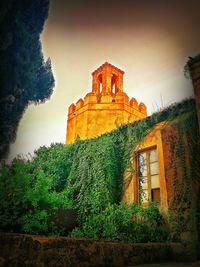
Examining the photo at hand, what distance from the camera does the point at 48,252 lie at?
3020 millimetres

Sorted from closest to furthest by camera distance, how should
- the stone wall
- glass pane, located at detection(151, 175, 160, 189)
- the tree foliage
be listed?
1. the stone wall
2. the tree foliage
3. glass pane, located at detection(151, 175, 160, 189)

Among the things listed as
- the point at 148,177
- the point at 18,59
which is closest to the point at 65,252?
the point at 148,177

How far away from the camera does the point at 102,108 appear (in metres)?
21.9

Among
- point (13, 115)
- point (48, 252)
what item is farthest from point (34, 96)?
point (48, 252)

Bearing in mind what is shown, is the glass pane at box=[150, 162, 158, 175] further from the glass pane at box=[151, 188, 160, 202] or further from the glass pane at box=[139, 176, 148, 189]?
the glass pane at box=[151, 188, 160, 202]

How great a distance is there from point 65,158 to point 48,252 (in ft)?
24.2

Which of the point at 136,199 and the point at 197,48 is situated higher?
the point at 197,48

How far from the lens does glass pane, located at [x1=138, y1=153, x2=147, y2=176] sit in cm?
863

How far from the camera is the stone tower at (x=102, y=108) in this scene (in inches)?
823

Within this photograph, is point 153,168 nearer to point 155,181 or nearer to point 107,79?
point 155,181

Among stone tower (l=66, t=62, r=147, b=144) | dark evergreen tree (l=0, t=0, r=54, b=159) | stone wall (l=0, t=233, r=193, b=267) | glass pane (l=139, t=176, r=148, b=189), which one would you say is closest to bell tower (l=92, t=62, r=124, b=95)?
stone tower (l=66, t=62, r=147, b=144)

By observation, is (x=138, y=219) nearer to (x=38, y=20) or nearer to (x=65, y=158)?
(x=65, y=158)

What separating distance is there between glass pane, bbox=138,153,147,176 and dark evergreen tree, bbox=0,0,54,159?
5638 mm

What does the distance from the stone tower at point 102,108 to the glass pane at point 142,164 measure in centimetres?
1148
